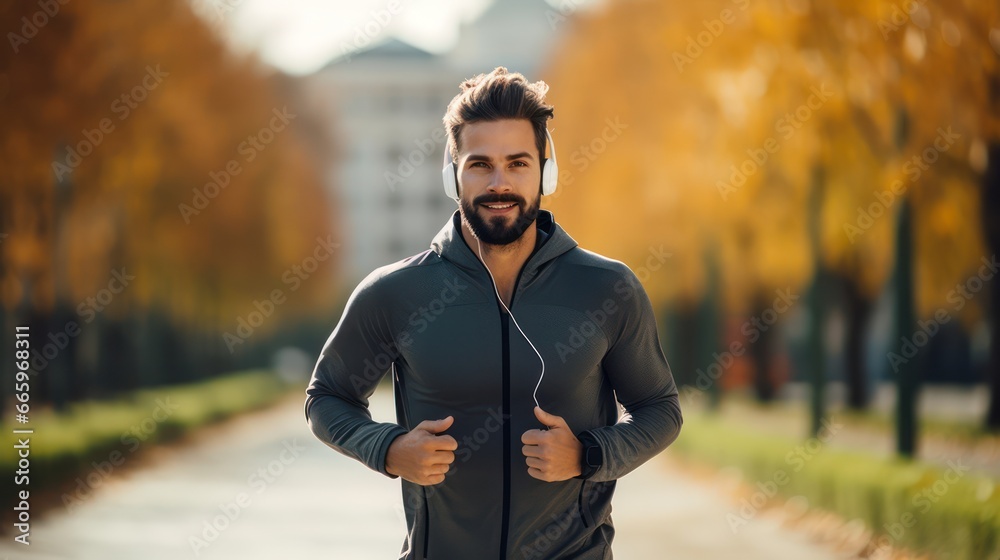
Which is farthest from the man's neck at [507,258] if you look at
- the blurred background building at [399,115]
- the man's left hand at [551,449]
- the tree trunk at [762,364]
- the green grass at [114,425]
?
the blurred background building at [399,115]

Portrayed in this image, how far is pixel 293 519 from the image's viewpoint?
1300 cm

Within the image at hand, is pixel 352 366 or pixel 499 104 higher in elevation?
pixel 499 104

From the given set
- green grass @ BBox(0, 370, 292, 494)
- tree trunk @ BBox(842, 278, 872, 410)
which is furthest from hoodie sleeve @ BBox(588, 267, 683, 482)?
tree trunk @ BBox(842, 278, 872, 410)

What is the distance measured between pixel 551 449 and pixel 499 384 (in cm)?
23

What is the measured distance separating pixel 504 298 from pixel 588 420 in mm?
394

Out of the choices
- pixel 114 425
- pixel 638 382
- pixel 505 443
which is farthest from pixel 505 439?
pixel 114 425

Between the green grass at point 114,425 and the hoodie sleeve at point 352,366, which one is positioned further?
the green grass at point 114,425

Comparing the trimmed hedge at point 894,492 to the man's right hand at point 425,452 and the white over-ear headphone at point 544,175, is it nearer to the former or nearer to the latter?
the white over-ear headphone at point 544,175

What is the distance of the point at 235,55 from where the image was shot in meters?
24.5

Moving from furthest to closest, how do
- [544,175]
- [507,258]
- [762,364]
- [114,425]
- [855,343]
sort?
[762,364], [855,343], [114,425], [544,175], [507,258]

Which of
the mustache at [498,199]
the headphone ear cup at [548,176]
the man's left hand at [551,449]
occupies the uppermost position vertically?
the headphone ear cup at [548,176]

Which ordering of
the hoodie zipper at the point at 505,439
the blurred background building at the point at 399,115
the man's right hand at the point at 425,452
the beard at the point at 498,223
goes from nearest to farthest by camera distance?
the man's right hand at the point at 425,452 → the hoodie zipper at the point at 505,439 → the beard at the point at 498,223 → the blurred background building at the point at 399,115

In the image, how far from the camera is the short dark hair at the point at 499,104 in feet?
11.3

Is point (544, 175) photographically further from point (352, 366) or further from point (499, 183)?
point (352, 366)
